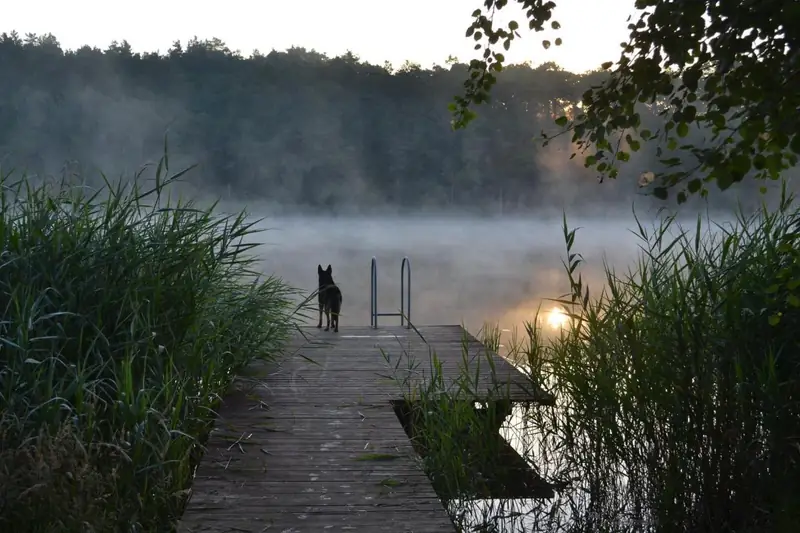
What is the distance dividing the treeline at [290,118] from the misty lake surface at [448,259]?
2.98 meters

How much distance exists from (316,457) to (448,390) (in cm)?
112

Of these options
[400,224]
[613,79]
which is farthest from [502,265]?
[613,79]

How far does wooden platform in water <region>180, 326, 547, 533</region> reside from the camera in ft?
9.80

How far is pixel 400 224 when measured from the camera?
48.0 meters

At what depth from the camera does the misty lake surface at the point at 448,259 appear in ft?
72.2

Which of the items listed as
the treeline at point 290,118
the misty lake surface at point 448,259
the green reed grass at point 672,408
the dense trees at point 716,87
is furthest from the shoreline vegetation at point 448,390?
the treeline at point 290,118

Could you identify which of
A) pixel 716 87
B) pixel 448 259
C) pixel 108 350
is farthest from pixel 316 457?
pixel 448 259

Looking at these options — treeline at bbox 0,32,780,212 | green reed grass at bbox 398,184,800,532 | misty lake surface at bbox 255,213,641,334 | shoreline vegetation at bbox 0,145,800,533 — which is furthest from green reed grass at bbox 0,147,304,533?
treeline at bbox 0,32,780,212

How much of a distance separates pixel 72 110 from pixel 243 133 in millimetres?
7680

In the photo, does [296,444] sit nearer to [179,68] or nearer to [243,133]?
[243,133]

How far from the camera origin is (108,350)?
11.7ft

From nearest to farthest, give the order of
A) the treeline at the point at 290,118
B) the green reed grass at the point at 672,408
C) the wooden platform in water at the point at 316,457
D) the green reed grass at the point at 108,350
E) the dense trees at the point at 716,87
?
the dense trees at the point at 716,87 → the green reed grass at the point at 108,350 → the wooden platform in water at the point at 316,457 → the green reed grass at the point at 672,408 → the treeline at the point at 290,118

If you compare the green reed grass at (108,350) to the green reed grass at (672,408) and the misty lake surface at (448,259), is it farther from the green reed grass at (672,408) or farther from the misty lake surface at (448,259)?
the misty lake surface at (448,259)

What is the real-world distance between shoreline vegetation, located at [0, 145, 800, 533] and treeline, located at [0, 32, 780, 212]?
110ft
